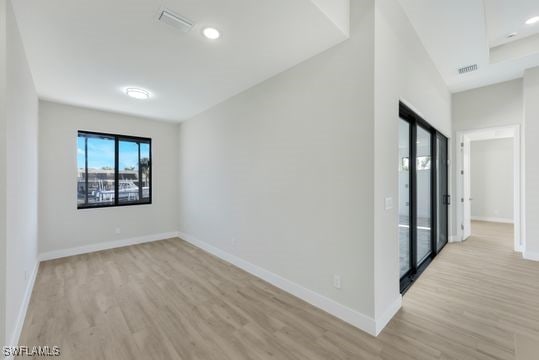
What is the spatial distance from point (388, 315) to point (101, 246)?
512 cm

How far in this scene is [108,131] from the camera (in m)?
4.61

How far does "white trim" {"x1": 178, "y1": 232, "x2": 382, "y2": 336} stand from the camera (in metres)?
2.04

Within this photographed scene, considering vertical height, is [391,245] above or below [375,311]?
above

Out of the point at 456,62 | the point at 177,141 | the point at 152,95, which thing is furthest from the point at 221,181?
the point at 456,62

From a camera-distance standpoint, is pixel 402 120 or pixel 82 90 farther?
pixel 82 90

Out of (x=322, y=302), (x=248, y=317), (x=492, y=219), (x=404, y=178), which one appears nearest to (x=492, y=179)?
(x=492, y=219)

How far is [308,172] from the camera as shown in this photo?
255cm

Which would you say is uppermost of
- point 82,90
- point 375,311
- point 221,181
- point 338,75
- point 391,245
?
point 82,90

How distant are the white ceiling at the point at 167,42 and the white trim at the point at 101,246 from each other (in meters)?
2.79

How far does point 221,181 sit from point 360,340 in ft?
9.85

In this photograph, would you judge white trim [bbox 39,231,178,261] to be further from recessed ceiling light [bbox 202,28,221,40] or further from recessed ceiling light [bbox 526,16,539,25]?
recessed ceiling light [bbox 526,16,539,25]

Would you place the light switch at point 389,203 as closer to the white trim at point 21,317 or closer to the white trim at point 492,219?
the white trim at point 21,317

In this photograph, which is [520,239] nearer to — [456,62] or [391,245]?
[456,62]

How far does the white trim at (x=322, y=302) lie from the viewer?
204cm
